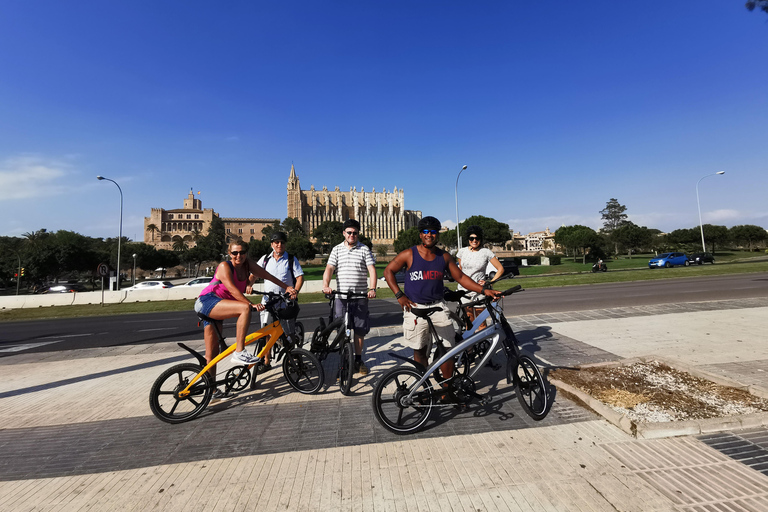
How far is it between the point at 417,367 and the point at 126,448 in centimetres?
296

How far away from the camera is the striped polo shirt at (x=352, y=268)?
508 centimetres

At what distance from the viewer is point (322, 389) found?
4.95 m

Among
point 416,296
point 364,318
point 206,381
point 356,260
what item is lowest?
point 206,381

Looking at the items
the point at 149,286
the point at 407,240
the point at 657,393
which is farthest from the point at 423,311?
the point at 407,240

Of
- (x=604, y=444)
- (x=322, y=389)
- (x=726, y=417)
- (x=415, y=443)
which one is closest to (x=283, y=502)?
(x=415, y=443)

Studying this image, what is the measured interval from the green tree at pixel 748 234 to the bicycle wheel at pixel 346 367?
95.5m

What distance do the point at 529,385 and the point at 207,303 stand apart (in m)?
3.78

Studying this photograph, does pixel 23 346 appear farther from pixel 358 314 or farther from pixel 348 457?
pixel 348 457

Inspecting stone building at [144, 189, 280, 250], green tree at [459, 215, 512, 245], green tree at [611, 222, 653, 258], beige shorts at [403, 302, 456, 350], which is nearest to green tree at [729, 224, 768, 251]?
green tree at [611, 222, 653, 258]

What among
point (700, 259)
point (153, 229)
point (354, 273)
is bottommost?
point (354, 273)

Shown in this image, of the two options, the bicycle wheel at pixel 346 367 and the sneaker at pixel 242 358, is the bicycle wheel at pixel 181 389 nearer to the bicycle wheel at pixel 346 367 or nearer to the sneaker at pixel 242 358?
the sneaker at pixel 242 358

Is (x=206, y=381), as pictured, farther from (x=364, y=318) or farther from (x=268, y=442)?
(x=364, y=318)

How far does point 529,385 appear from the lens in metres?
3.82

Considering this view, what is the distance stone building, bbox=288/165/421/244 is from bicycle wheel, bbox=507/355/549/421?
137416mm
